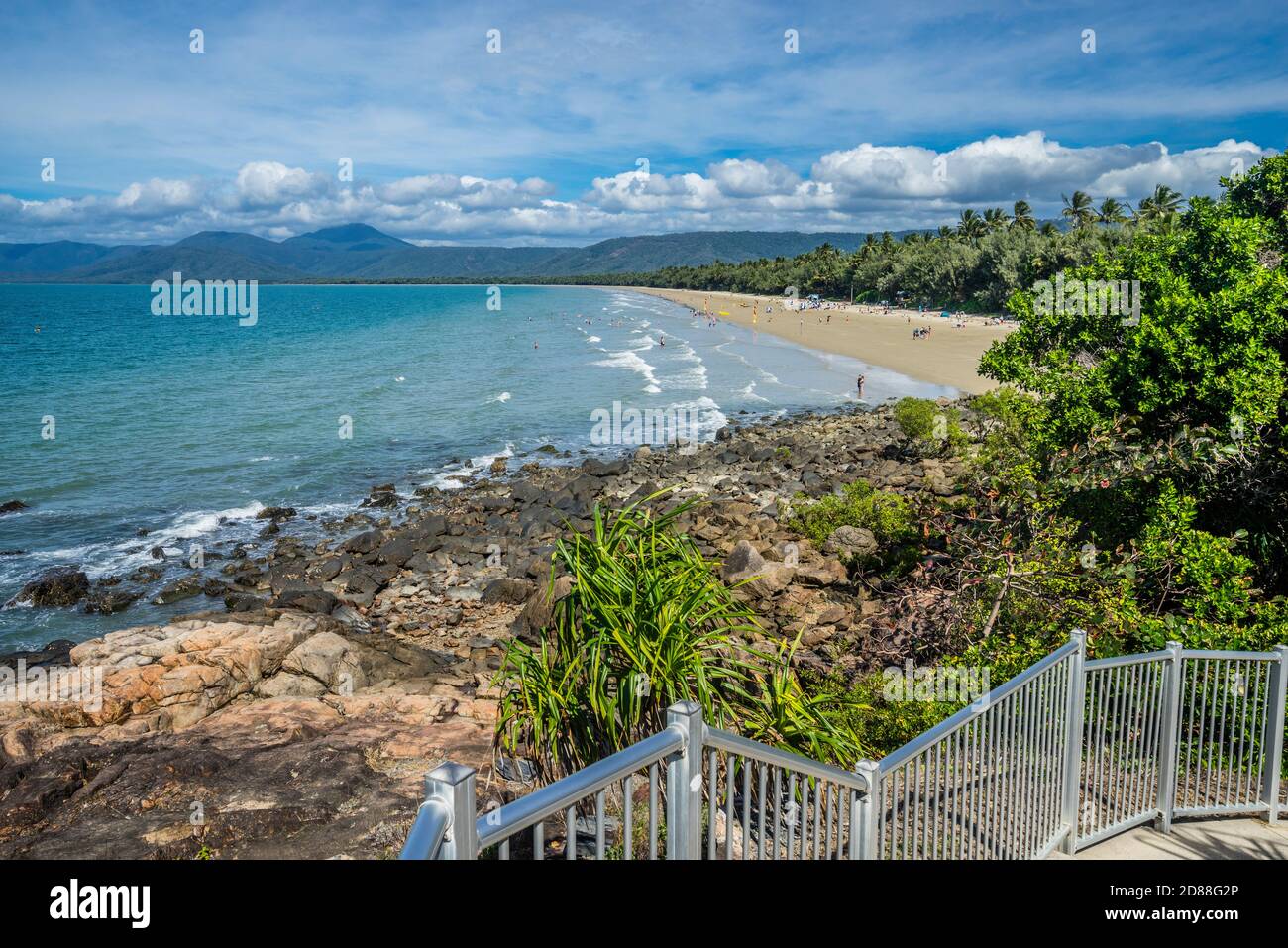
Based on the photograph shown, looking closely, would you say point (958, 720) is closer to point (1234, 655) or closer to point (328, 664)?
point (1234, 655)

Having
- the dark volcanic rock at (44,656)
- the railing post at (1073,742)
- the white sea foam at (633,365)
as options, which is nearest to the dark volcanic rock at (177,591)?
the dark volcanic rock at (44,656)

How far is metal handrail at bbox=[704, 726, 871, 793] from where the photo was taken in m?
3.57

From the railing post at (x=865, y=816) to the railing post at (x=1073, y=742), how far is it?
233cm

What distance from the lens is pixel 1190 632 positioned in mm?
8633

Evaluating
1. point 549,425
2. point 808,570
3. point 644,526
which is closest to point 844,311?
point 549,425

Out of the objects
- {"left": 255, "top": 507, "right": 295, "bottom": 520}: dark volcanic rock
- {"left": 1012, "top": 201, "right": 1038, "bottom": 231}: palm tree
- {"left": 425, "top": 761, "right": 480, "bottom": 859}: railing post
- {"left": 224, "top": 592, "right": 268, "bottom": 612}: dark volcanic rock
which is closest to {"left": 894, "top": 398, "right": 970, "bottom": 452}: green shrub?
{"left": 255, "top": 507, "right": 295, "bottom": 520}: dark volcanic rock

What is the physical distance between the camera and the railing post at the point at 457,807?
2.40 m

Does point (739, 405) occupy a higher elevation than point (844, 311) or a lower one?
lower

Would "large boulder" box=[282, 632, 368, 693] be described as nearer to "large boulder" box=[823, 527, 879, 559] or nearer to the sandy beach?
"large boulder" box=[823, 527, 879, 559]

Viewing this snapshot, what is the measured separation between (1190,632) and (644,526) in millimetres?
5631

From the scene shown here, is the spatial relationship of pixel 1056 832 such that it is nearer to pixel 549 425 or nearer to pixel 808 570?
pixel 808 570

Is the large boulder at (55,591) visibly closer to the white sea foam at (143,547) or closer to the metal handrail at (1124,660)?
the white sea foam at (143,547)
